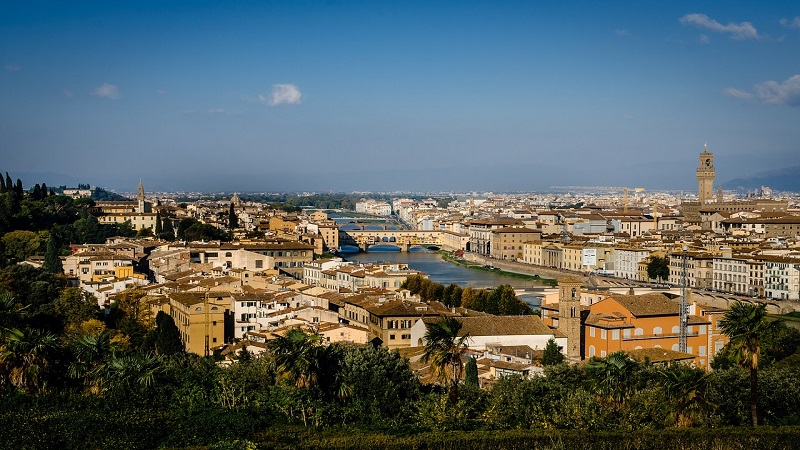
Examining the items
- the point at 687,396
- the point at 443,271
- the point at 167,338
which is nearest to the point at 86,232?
the point at 443,271

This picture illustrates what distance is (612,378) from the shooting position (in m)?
9.12

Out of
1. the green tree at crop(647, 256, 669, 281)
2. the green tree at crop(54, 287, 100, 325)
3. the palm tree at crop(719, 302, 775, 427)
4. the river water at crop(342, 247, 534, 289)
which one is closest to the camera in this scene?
the palm tree at crop(719, 302, 775, 427)

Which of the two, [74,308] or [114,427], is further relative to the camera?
[74,308]

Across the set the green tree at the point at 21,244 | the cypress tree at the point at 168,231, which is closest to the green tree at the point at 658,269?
the cypress tree at the point at 168,231

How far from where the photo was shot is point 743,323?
8.82 meters

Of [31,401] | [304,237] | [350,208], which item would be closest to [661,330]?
[31,401]

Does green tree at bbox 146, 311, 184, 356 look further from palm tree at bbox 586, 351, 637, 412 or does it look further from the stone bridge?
the stone bridge

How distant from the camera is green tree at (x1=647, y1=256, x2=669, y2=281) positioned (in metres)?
34.5

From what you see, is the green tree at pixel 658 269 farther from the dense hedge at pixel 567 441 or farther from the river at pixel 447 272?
the dense hedge at pixel 567 441

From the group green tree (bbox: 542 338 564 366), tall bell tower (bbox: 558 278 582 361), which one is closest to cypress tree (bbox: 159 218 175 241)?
tall bell tower (bbox: 558 278 582 361)

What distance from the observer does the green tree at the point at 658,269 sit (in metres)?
34.5

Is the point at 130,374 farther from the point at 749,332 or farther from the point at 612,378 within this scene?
the point at 749,332

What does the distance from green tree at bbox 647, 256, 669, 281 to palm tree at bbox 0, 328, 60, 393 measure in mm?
28204

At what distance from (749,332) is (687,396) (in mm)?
868
